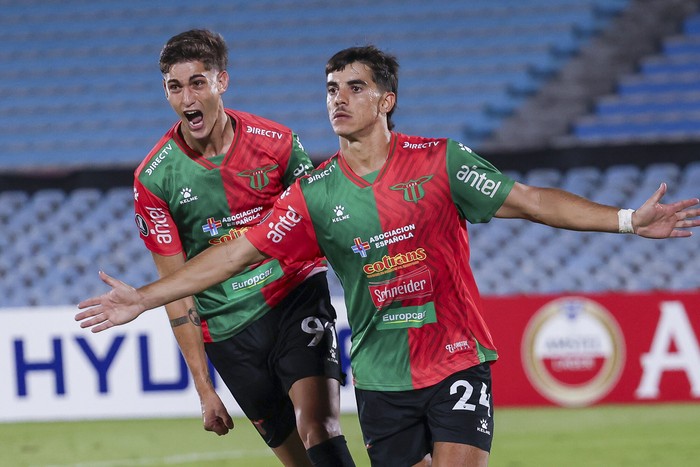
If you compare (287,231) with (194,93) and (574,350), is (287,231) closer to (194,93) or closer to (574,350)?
(194,93)

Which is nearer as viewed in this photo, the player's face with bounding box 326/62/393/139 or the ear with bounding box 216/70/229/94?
the player's face with bounding box 326/62/393/139

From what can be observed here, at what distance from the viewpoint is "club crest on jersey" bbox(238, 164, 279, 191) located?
5281 millimetres

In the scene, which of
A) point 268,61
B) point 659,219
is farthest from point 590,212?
point 268,61

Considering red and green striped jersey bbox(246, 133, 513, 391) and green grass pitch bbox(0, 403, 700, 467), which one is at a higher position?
red and green striped jersey bbox(246, 133, 513, 391)

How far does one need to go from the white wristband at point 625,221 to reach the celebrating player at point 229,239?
1.57 metres

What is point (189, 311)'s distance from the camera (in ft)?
17.9

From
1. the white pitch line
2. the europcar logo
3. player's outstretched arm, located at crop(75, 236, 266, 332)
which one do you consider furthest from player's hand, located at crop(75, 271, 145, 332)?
the europcar logo

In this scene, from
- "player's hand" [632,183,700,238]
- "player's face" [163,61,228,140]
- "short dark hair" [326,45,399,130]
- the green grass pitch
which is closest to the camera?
"player's hand" [632,183,700,238]

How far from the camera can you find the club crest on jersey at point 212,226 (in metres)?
5.31

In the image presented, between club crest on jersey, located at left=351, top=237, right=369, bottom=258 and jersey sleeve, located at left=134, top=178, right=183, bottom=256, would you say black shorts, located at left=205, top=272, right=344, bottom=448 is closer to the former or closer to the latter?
jersey sleeve, located at left=134, top=178, right=183, bottom=256

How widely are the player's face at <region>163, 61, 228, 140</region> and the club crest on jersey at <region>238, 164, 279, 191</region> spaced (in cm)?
26

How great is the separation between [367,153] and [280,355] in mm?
1173

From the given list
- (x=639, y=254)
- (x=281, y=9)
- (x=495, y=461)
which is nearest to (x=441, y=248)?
(x=495, y=461)

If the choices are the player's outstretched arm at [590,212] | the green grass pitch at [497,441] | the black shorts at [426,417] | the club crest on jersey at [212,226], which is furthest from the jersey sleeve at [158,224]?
the green grass pitch at [497,441]
